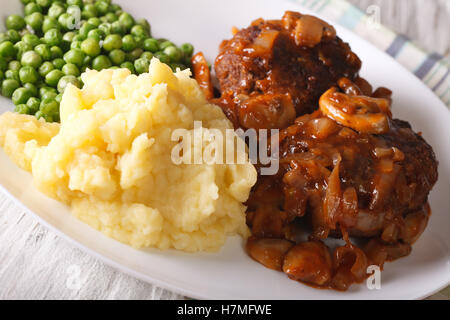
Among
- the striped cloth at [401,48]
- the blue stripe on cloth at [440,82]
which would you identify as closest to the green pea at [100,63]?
the striped cloth at [401,48]

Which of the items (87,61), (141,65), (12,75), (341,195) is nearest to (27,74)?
(12,75)

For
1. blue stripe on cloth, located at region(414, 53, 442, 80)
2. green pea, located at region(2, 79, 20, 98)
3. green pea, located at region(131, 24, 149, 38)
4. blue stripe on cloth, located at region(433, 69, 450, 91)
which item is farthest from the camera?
blue stripe on cloth, located at region(414, 53, 442, 80)

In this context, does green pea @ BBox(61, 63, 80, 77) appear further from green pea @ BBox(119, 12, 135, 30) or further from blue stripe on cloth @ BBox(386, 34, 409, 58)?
blue stripe on cloth @ BBox(386, 34, 409, 58)

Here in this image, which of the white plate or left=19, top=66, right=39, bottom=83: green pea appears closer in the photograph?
the white plate

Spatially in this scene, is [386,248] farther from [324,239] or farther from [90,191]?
[90,191]

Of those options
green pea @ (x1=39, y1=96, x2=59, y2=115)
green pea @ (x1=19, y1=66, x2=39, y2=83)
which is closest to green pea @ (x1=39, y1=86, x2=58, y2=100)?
green pea @ (x1=19, y1=66, x2=39, y2=83)

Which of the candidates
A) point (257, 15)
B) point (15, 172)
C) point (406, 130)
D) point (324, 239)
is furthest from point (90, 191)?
point (257, 15)
